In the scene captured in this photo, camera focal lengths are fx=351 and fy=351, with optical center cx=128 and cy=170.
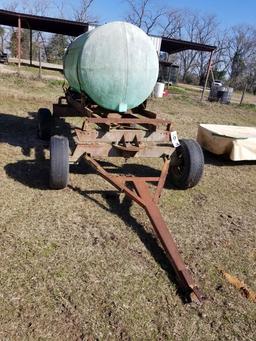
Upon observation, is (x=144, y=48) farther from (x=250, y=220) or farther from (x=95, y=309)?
(x=95, y=309)

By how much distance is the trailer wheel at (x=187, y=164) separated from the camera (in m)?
4.73

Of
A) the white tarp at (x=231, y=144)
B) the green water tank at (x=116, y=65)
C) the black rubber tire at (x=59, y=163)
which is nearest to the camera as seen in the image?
the black rubber tire at (x=59, y=163)

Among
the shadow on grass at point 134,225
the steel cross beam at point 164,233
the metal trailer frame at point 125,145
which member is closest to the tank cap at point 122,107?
the metal trailer frame at point 125,145

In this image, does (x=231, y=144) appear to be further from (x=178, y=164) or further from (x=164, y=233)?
(x=164, y=233)

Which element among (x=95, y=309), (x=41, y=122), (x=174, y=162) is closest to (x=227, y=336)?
(x=95, y=309)

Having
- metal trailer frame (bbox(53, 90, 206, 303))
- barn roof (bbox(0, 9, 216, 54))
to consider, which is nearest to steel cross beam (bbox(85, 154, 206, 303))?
metal trailer frame (bbox(53, 90, 206, 303))

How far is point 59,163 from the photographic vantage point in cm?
422

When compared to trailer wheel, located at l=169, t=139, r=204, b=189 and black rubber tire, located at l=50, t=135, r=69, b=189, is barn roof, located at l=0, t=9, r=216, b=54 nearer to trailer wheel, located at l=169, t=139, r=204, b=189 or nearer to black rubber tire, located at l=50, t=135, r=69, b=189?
trailer wheel, located at l=169, t=139, r=204, b=189

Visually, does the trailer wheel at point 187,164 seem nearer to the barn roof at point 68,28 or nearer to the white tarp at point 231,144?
the white tarp at point 231,144

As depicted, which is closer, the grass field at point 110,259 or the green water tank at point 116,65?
the grass field at point 110,259

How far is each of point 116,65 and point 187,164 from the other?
5.30ft

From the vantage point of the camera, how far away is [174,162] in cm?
509

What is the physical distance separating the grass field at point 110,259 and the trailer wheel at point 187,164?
21cm

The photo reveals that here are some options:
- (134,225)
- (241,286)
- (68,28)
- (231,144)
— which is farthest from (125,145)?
(68,28)
